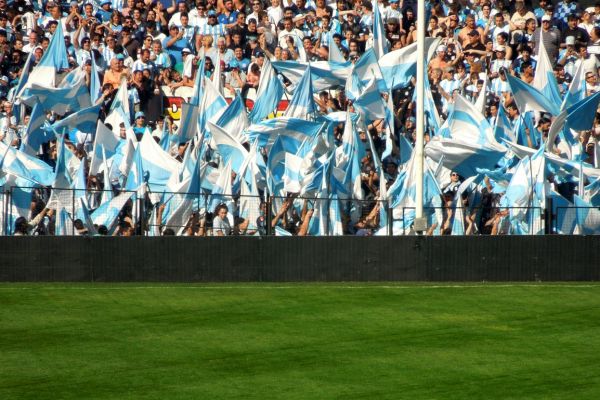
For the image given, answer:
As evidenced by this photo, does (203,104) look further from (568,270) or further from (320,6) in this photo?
(568,270)

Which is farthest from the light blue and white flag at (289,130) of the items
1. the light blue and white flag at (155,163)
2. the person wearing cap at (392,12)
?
the person wearing cap at (392,12)

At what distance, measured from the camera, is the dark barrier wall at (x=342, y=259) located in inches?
733

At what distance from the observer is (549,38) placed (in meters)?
24.7

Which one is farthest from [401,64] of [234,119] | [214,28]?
[214,28]

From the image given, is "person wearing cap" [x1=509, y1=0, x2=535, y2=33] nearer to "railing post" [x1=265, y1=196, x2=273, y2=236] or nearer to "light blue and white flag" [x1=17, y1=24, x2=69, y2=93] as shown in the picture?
"railing post" [x1=265, y1=196, x2=273, y2=236]

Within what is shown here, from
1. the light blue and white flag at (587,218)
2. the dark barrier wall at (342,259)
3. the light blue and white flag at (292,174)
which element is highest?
the light blue and white flag at (292,174)

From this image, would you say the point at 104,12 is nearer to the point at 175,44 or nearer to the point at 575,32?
the point at 175,44

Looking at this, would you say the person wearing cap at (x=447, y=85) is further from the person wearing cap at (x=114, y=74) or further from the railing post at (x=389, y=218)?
the person wearing cap at (x=114, y=74)

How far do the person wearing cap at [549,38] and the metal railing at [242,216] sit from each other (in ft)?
21.7

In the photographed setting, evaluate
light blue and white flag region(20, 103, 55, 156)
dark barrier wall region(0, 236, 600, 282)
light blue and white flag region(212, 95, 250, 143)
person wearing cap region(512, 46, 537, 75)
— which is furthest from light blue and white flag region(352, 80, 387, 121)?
light blue and white flag region(20, 103, 55, 156)

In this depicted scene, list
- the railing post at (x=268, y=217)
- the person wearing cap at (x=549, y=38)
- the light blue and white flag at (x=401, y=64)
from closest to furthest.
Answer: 1. the railing post at (x=268, y=217)
2. the light blue and white flag at (x=401, y=64)
3. the person wearing cap at (x=549, y=38)

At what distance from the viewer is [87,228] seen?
60.6 feet

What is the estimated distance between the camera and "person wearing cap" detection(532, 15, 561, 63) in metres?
24.6

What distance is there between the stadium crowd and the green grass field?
142 centimetres
